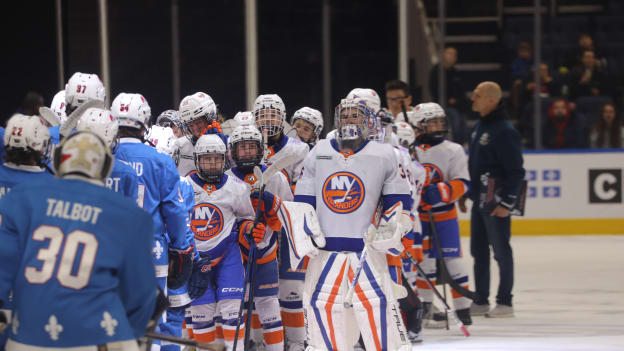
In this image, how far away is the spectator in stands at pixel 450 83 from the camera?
9.80 meters

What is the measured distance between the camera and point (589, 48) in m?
10.1

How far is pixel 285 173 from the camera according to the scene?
4891 millimetres

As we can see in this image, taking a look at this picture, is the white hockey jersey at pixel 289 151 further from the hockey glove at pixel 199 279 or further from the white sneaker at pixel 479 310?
the white sneaker at pixel 479 310

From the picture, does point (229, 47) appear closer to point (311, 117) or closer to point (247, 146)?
point (311, 117)

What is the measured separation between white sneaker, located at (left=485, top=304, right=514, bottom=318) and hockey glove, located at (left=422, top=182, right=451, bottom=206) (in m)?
0.99

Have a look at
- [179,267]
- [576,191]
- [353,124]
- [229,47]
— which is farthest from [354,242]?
[229,47]

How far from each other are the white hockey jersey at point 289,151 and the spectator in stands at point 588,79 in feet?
18.4

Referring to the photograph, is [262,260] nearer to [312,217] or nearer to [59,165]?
[312,217]

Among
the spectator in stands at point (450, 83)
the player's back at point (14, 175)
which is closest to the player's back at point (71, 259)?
the player's back at point (14, 175)

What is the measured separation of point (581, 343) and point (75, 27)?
288 inches

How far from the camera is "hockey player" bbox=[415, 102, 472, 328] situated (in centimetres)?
550

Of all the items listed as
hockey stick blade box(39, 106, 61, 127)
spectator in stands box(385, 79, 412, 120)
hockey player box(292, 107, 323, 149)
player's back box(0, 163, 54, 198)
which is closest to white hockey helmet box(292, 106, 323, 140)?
hockey player box(292, 107, 323, 149)

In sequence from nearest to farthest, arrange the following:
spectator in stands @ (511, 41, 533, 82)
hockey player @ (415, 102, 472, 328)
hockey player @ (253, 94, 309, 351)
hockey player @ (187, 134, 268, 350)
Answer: hockey player @ (187, 134, 268, 350)
hockey player @ (253, 94, 309, 351)
hockey player @ (415, 102, 472, 328)
spectator in stands @ (511, 41, 533, 82)

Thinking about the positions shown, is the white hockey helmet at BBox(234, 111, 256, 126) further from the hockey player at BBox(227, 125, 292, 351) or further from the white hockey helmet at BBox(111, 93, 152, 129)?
the white hockey helmet at BBox(111, 93, 152, 129)
